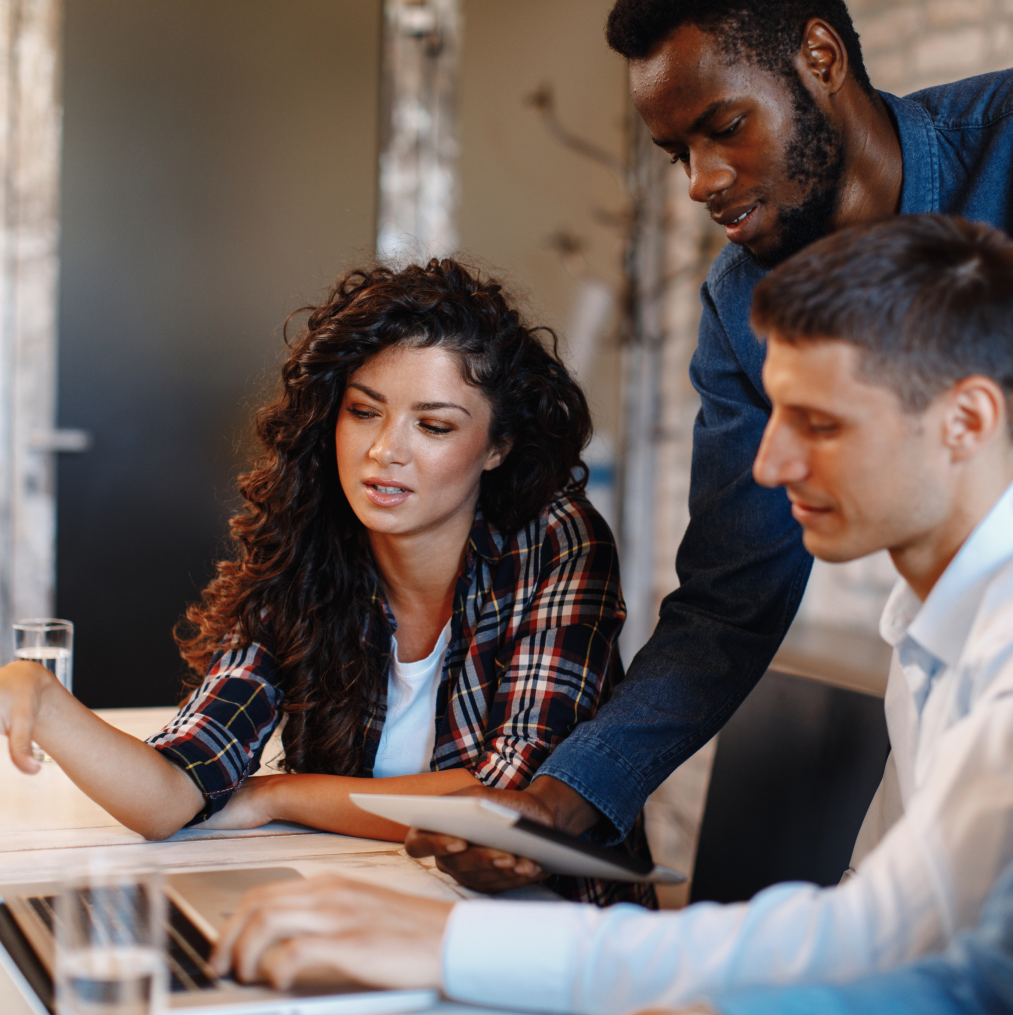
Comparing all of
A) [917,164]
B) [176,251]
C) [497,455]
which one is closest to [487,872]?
[497,455]

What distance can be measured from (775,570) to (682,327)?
5.81ft

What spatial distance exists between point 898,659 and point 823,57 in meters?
0.67

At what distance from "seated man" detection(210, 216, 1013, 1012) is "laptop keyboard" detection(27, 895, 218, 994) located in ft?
0.09

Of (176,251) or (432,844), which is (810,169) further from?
(176,251)

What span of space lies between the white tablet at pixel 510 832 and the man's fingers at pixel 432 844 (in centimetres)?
4

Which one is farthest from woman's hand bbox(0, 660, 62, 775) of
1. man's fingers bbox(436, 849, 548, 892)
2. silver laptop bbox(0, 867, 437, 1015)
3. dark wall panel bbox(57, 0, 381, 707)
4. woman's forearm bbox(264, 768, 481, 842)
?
dark wall panel bbox(57, 0, 381, 707)

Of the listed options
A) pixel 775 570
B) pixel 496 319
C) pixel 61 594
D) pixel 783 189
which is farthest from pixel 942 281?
pixel 61 594

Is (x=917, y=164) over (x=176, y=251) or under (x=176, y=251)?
under

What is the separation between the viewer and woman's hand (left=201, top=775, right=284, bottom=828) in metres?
1.19

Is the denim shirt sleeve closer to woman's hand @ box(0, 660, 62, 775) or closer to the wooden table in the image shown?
the wooden table

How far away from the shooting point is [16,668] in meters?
1.10

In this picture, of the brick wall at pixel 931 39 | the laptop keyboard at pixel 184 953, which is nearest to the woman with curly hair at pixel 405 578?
the laptop keyboard at pixel 184 953

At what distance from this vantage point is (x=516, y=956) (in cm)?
72

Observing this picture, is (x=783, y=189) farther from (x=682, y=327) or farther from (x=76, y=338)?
(x=76, y=338)
